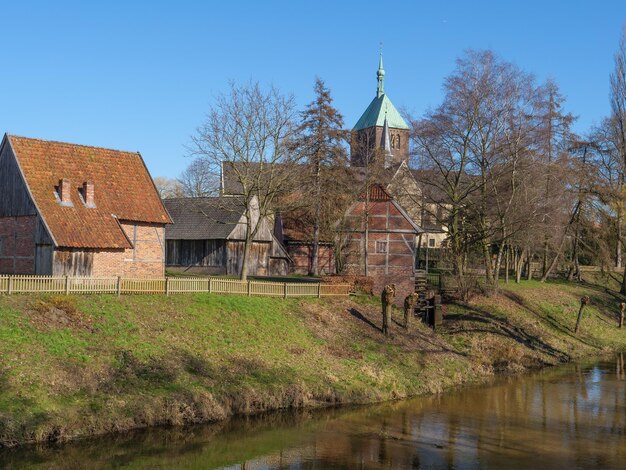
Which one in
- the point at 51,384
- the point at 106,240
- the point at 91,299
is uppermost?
the point at 106,240

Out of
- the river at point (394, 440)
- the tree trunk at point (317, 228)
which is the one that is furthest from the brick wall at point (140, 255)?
the tree trunk at point (317, 228)

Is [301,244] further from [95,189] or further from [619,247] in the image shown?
[619,247]

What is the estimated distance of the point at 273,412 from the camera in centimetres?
2398

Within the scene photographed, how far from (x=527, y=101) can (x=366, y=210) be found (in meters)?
12.0

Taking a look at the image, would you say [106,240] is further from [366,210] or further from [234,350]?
[366,210]

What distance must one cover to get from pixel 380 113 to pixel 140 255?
6945 cm

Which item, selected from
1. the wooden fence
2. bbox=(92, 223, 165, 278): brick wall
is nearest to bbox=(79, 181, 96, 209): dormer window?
bbox=(92, 223, 165, 278): brick wall

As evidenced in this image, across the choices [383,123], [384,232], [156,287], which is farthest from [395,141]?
[156,287]

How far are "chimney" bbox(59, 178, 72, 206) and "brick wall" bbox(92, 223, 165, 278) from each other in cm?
308

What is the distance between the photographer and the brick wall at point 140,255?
34.1m

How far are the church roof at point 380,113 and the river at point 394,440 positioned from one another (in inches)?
2996

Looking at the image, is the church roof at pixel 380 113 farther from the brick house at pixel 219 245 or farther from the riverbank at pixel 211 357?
the riverbank at pixel 211 357

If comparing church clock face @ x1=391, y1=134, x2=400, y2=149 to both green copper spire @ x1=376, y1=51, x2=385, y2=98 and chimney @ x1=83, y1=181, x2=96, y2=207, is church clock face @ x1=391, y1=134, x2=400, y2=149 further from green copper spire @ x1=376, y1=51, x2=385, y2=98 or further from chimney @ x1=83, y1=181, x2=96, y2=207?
chimney @ x1=83, y1=181, x2=96, y2=207

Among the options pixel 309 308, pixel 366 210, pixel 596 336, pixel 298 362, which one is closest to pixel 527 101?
pixel 366 210
